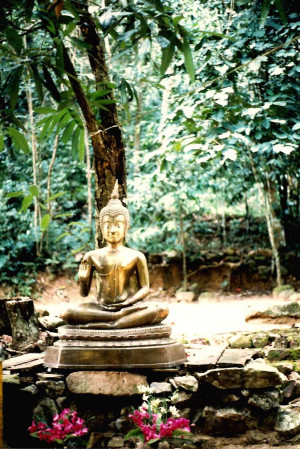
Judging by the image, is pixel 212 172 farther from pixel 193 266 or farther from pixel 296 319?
pixel 296 319

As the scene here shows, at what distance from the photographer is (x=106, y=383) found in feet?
9.63

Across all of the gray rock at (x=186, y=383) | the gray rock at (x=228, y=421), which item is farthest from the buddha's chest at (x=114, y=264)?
the gray rock at (x=228, y=421)

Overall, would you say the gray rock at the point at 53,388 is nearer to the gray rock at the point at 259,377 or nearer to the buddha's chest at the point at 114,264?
the buddha's chest at the point at 114,264

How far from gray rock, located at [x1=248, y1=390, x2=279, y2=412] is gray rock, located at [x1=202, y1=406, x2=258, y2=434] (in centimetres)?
9

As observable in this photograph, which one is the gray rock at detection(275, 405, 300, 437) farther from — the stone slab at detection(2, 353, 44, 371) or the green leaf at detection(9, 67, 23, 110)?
the green leaf at detection(9, 67, 23, 110)

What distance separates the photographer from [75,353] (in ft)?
9.83

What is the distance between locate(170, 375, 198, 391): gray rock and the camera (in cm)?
295

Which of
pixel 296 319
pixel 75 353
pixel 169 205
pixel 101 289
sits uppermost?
pixel 169 205

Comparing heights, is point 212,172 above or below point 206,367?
above

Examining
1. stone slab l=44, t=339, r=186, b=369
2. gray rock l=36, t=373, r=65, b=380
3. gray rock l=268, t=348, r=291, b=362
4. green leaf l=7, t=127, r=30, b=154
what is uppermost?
green leaf l=7, t=127, r=30, b=154

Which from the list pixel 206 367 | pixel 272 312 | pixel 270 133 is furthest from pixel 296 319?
pixel 206 367

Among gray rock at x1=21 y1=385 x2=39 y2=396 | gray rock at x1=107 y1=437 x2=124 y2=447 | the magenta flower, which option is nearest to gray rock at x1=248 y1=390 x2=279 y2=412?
gray rock at x1=107 y1=437 x2=124 y2=447

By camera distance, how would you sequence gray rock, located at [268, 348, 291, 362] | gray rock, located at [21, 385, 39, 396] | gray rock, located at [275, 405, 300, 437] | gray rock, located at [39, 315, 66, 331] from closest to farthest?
gray rock, located at [275, 405, 300, 437], gray rock, located at [21, 385, 39, 396], gray rock, located at [268, 348, 291, 362], gray rock, located at [39, 315, 66, 331]

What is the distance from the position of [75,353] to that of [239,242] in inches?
277
